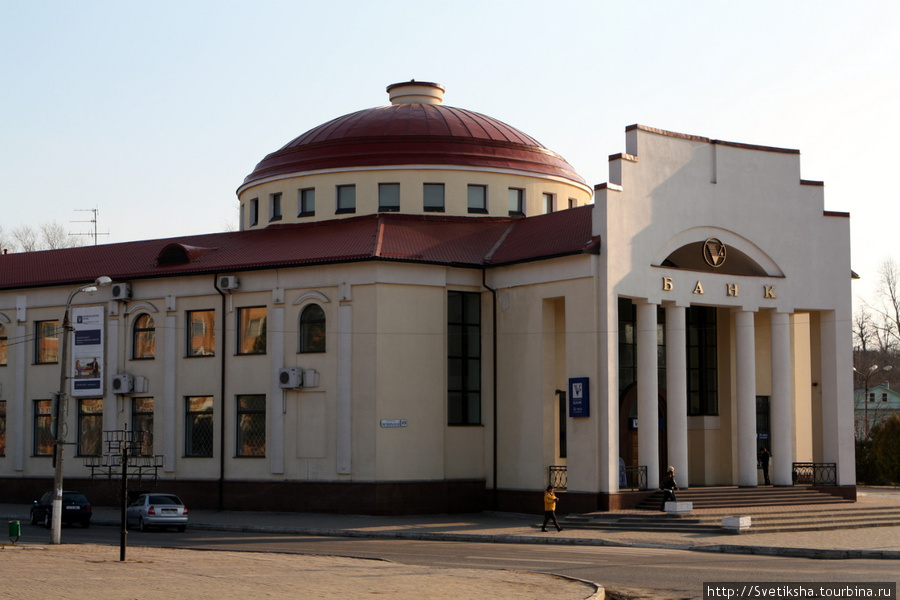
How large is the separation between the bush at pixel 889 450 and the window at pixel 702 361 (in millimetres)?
15408

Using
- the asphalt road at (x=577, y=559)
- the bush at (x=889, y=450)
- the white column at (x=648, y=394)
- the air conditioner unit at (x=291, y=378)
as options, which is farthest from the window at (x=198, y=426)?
the bush at (x=889, y=450)

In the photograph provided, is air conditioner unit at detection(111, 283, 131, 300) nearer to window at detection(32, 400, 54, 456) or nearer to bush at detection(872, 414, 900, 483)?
window at detection(32, 400, 54, 456)

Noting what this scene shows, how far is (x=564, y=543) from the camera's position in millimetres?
28906

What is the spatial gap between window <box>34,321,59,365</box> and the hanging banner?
1245 mm

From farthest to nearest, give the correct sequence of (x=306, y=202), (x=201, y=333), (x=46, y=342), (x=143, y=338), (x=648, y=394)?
(x=46, y=342), (x=306, y=202), (x=143, y=338), (x=201, y=333), (x=648, y=394)

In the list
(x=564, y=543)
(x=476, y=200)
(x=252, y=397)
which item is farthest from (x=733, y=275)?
(x=252, y=397)

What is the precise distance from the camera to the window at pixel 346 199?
41625 millimetres

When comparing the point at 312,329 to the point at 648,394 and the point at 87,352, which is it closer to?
the point at 87,352

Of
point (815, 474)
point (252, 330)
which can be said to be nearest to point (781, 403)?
point (815, 474)

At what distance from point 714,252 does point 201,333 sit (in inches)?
691

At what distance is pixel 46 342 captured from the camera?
4306 centimetres

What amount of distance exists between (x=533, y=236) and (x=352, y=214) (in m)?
A: 7.26

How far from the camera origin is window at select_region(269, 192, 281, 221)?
43438mm

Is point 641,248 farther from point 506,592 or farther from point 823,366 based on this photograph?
point 506,592
